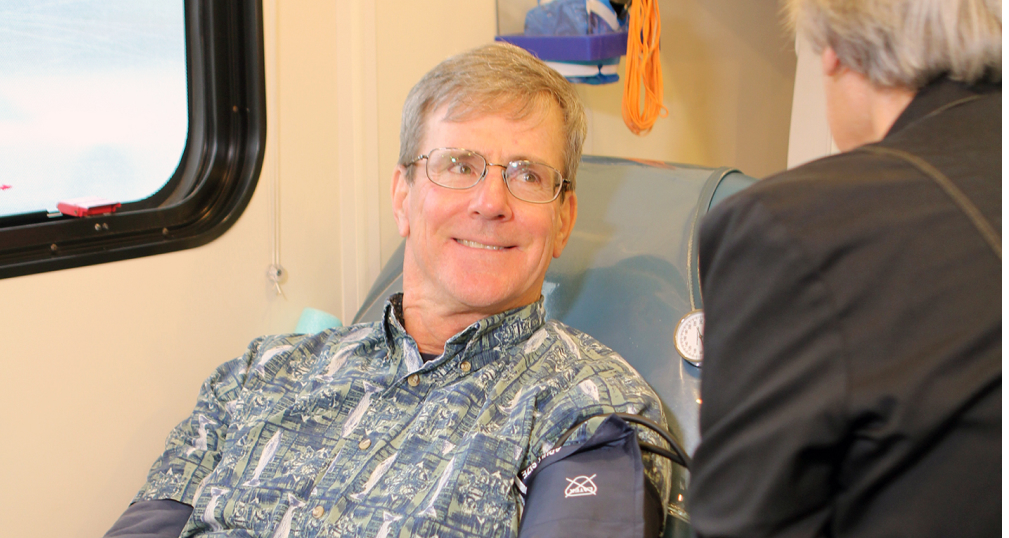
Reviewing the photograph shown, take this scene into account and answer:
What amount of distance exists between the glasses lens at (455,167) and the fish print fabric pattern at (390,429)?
269 mm

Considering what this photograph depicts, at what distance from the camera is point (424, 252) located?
1.42m

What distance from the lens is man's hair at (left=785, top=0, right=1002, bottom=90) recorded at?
657mm

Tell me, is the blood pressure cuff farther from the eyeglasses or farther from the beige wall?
the beige wall

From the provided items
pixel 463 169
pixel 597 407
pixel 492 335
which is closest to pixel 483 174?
pixel 463 169

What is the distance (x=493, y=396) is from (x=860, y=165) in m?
0.76

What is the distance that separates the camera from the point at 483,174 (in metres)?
1.36

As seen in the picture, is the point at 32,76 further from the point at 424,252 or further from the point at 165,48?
the point at 424,252

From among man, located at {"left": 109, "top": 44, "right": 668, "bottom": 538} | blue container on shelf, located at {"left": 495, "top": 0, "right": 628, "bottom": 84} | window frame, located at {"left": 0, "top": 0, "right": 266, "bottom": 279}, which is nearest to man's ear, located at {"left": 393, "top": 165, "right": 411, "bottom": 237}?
man, located at {"left": 109, "top": 44, "right": 668, "bottom": 538}

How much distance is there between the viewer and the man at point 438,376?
1.16 metres

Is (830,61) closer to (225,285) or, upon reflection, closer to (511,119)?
(511,119)

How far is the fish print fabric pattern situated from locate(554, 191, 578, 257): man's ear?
0.16 metres

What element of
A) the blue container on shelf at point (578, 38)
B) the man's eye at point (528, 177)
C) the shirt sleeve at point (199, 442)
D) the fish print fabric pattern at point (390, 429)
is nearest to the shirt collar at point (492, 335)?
the fish print fabric pattern at point (390, 429)

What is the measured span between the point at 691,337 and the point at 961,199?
777 millimetres

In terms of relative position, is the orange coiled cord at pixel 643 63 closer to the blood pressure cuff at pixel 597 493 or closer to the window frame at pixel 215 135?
the window frame at pixel 215 135
